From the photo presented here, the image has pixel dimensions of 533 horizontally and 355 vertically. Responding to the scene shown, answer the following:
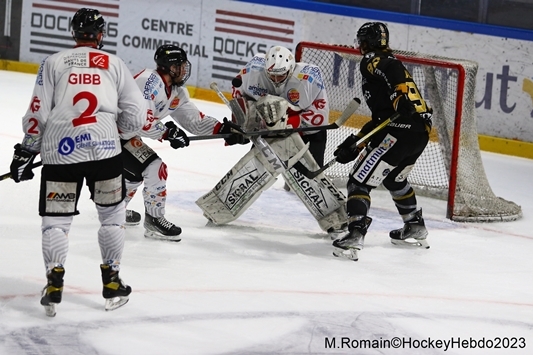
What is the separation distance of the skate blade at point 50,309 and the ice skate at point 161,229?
1.30 metres

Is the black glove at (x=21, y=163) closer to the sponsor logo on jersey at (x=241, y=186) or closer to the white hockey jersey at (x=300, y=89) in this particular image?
the sponsor logo on jersey at (x=241, y=186)

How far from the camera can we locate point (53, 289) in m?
3.81

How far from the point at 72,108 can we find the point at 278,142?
1.73 meters

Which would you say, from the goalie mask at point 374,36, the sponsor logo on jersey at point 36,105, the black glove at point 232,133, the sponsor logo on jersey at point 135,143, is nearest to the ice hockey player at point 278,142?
the black glove at point 232,133

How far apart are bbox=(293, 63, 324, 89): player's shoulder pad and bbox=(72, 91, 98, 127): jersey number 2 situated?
6.10ft

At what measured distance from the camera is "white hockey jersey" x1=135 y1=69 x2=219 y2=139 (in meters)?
4.75

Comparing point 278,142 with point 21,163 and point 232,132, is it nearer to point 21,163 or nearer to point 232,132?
point 232,132

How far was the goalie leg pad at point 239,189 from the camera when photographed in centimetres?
540

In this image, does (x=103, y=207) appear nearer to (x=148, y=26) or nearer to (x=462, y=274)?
(x=462, y=274)

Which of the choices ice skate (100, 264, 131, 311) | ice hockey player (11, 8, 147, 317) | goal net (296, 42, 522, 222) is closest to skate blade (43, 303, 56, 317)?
ice hockey player (11, 8, 147, 317)

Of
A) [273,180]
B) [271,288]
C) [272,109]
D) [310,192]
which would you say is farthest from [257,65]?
[271,288]

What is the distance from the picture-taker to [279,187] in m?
6.60

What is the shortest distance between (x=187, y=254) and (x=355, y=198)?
2.90ft

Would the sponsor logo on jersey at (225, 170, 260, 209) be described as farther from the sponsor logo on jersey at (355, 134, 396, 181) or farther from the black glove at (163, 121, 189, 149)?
the black glove at (163, 121, 189, 149)
